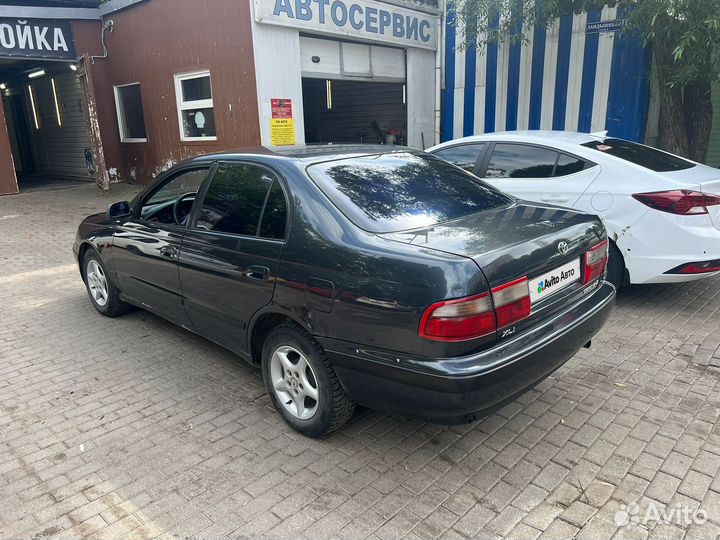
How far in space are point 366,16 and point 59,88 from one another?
10284 millimetres

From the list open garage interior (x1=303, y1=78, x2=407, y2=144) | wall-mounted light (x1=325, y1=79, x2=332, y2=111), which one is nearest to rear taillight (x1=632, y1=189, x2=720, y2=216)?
open garage interior (x1=303, y1=78, x2=407, y2=144)

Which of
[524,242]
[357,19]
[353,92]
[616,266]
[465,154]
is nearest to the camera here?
[524,242]

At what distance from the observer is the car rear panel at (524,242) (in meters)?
2.60

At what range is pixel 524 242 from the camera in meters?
2.76

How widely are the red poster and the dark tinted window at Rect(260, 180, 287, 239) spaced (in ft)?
23.4

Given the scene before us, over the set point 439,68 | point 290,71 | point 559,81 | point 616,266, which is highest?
point 439,68

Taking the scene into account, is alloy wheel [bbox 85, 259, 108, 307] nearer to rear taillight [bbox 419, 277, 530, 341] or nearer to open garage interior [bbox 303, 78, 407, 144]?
rear taillight [bbox 419, 277, 530, 341]

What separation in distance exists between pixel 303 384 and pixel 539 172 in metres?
3.48

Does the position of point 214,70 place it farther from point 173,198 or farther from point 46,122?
point 46,122

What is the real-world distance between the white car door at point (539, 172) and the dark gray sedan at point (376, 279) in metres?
1.70

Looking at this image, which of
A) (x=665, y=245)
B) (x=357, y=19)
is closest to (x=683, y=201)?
(x=665, y=245)

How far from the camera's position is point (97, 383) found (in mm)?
3934

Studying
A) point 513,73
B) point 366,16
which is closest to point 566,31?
point 513,73

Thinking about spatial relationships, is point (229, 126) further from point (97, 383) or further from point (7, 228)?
point (97, 383)
